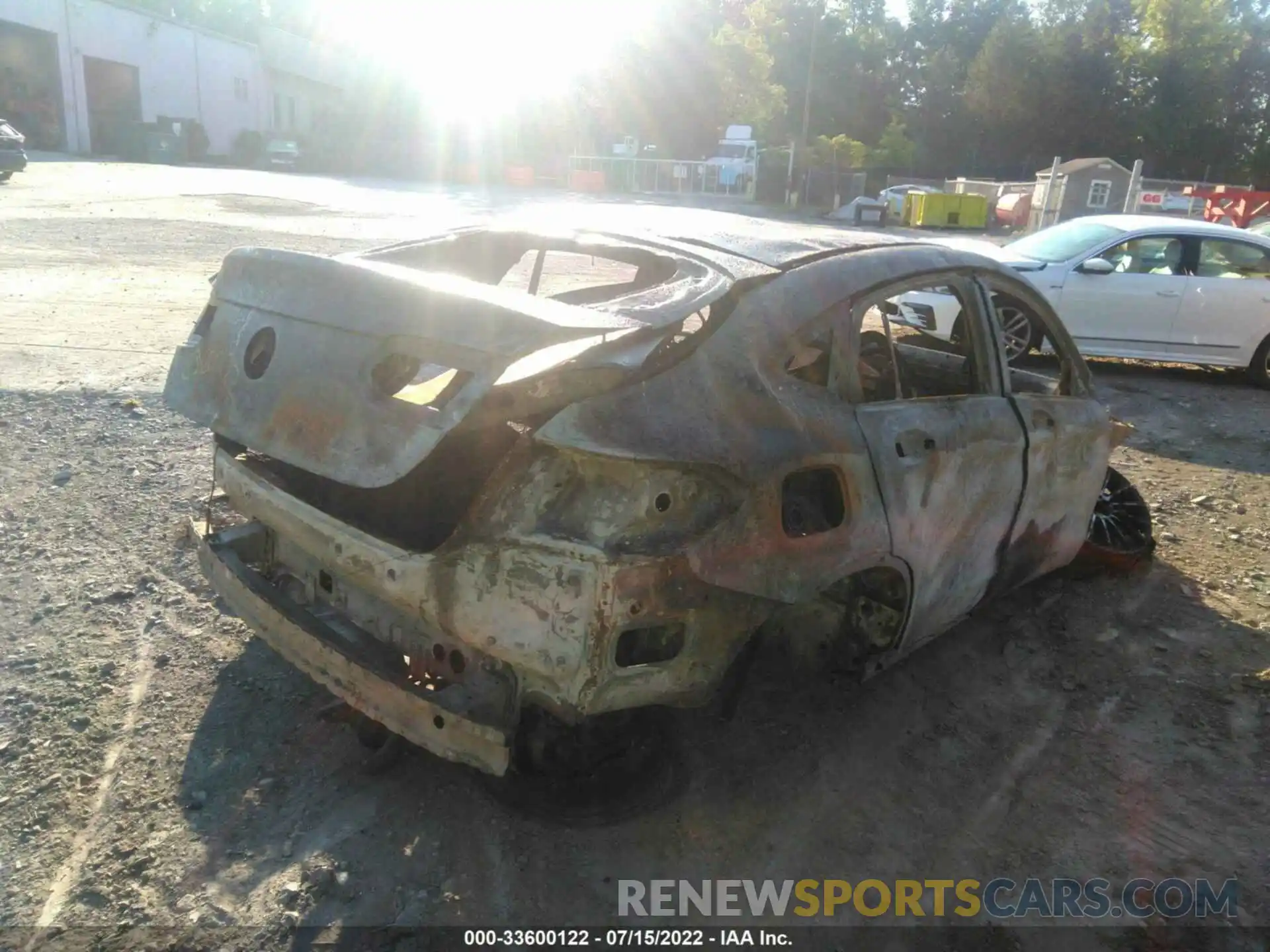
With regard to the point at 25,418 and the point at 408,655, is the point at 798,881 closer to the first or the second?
the point at 408,655

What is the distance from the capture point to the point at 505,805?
288cm

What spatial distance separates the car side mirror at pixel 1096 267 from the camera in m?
9.77

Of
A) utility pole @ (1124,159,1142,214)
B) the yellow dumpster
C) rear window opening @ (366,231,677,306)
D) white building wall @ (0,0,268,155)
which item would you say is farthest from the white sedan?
white building wall @ (0,0,268,155)

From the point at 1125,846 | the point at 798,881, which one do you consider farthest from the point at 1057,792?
the point at 798,881

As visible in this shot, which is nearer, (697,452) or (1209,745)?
(697,452)

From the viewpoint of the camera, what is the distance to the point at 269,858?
2.62 m

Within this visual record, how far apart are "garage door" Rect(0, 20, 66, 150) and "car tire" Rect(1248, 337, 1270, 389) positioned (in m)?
44.8

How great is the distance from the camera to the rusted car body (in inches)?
95.1


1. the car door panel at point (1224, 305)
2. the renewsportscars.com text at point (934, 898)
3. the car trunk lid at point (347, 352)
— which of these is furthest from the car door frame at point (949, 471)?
the car door panel at point (1224, 305)

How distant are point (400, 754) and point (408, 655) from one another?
1.75ft

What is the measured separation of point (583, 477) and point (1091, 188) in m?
32.0

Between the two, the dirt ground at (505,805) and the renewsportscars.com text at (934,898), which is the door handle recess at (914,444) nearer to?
the dirt ground at (505,805)

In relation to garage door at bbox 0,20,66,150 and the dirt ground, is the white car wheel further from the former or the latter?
garage door at bbox 0,20,66,150

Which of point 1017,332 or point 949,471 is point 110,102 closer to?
point 1017,332
